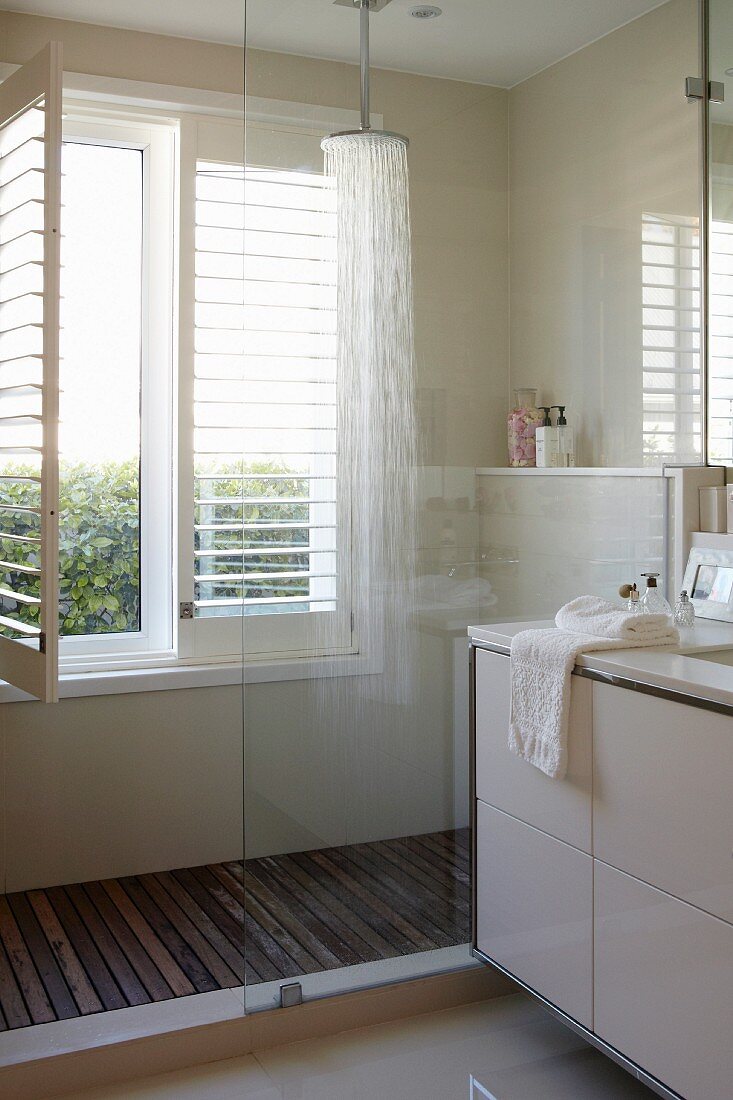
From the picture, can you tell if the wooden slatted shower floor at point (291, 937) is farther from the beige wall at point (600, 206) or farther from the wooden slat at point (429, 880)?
the beige wall at point (600, 206)

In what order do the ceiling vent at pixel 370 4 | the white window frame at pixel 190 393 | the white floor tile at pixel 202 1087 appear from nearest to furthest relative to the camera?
the white floor tile at pixel 202 1087 < the ceiling vent at pixel 370 4 < the white window frame at pixel 190 393

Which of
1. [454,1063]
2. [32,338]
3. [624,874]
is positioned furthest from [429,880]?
[32,338]

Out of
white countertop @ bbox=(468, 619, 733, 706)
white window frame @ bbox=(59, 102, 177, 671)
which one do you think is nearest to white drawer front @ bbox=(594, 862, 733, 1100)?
white countertop @ bbox=(468, 619, 733, 706)

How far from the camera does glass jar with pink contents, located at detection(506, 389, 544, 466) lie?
227 cm

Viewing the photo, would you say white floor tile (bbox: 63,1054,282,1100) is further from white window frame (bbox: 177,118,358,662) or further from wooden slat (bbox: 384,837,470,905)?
white window frame (bbox: 177,118,358,662)

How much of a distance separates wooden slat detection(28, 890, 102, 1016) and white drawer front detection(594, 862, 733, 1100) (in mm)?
1139

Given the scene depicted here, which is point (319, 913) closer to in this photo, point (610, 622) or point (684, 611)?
point (610, 622)

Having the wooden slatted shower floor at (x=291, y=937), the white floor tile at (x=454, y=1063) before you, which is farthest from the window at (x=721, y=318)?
the white floor tile at (x=454, y=1063)

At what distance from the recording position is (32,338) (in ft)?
7.93

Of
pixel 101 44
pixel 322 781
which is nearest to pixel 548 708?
pixel 322 781

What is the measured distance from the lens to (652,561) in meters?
2.39

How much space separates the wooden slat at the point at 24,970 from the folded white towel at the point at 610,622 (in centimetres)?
142

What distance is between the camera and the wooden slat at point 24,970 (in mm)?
2242

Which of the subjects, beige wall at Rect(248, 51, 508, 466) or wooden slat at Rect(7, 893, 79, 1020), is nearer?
beige wall at Rect(248, 51, 508, 466)
